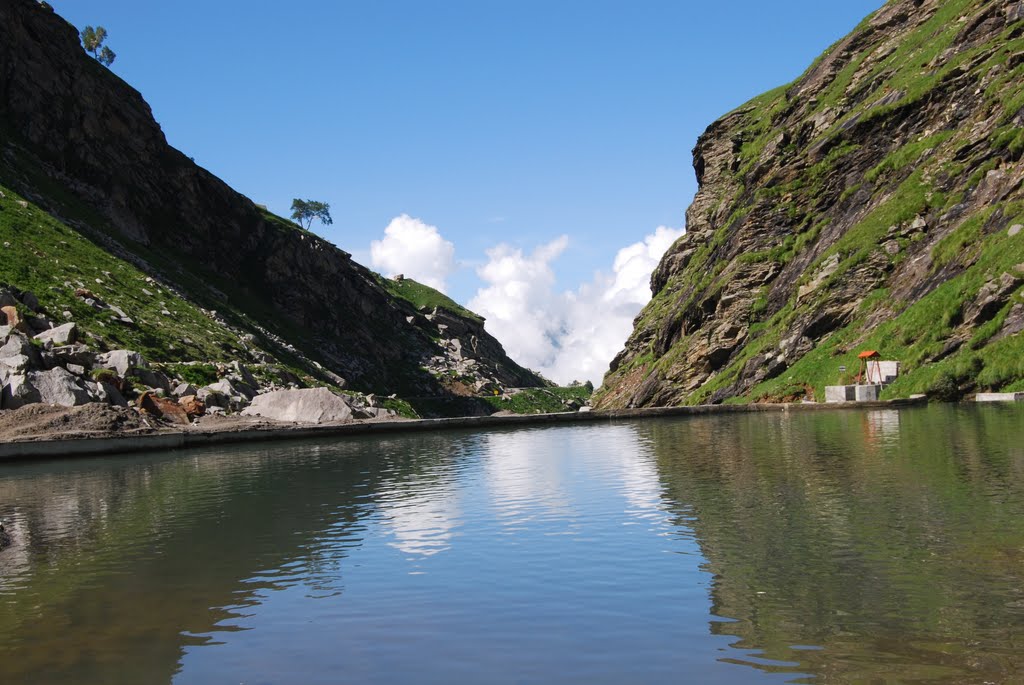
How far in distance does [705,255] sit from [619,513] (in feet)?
299

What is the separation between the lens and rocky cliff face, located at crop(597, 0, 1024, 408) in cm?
5488

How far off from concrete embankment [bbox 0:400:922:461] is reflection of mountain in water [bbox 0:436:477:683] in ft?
23.2

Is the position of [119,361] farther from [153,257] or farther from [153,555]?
[153,257]

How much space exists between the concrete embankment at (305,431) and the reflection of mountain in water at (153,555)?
7067mm

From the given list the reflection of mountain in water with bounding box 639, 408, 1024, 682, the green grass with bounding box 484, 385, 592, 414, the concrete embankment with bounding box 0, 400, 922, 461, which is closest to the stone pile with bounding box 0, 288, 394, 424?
the concrete embankment with bounding box 0, 400, 922, 461

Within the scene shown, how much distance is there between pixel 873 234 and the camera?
233 feet

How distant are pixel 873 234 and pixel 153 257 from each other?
70.9 metres

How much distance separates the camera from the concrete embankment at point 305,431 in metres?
38.4

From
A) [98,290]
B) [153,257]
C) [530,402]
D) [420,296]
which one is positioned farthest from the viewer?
[420,296]

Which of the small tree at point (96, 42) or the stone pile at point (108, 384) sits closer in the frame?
the stone pile at point (108, 384)

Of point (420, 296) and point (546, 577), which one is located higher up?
point (420, 296)

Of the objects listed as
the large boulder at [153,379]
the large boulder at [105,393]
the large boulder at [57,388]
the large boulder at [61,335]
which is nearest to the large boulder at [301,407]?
the large boulder at [153,379]

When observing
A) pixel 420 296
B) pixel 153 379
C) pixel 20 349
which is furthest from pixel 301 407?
pixel 420 296

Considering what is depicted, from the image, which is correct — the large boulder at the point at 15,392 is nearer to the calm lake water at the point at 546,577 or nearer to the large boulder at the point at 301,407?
the large boulder at the point at 301,407
